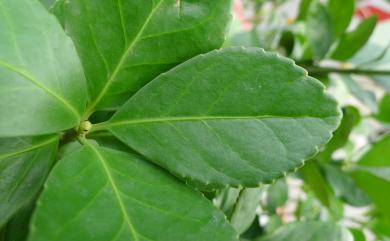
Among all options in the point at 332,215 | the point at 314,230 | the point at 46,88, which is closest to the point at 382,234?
the point at 332,215

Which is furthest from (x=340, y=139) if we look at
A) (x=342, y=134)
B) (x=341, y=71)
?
(x=341, y=71)

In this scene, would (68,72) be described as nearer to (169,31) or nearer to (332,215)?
(169,31)

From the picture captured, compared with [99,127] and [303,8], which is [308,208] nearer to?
[303,8]

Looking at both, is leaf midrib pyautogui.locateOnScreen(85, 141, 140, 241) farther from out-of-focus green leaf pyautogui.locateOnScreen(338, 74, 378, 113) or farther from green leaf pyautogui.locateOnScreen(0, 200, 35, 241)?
out-of-focus green leaf pyautogui.locateOnScreen(338, 74, 378, 113)

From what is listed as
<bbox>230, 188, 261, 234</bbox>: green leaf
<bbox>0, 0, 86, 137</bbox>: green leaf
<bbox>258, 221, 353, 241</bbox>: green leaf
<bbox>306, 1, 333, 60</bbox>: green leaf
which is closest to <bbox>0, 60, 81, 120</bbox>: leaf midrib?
<bbox>0, 0, 86, 137</bbox>: green leaf

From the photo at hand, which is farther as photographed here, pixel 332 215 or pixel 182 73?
pixel 332 215
